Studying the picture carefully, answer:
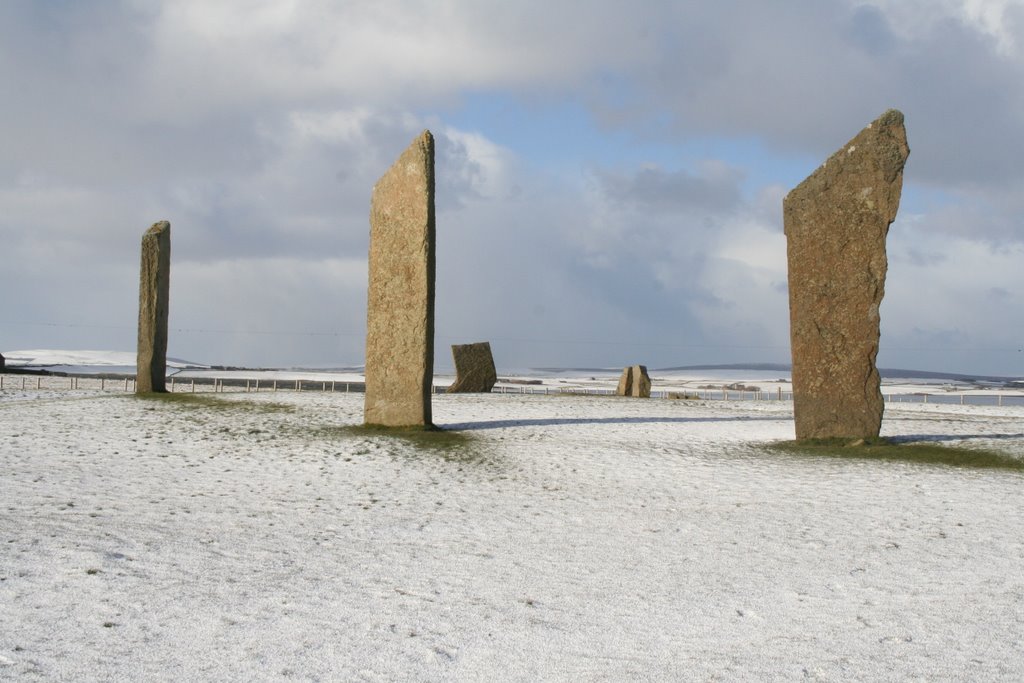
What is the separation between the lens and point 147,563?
778 cm

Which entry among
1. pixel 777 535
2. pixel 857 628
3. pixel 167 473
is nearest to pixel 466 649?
pixel 857 628

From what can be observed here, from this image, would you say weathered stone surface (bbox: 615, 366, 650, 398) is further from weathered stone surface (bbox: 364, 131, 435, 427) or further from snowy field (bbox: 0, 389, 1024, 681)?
weathered stone surface (bbox: 364, 131, 435, 427)

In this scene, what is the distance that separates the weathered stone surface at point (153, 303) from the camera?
23516 millimetres

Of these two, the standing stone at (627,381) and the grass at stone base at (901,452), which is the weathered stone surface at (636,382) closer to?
the standing stone at (627,381)

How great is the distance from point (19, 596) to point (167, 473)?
5415 mm

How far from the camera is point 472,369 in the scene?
3034cm

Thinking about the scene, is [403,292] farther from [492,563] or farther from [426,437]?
[492,563]

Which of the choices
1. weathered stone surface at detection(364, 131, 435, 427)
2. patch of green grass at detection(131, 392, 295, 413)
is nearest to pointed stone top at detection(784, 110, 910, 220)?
weathered stone surface at detection(364, 131, 435, 427)

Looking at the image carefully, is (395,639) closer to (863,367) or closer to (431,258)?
(431,258)

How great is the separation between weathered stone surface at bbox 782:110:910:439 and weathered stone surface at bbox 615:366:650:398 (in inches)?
619

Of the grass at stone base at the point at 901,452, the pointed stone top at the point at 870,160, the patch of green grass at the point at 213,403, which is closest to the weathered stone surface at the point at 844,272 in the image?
the pointed stone top at the point at 870,160

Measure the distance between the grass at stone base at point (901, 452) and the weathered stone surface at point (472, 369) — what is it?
15.2 meters

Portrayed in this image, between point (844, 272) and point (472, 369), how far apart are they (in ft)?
54.9

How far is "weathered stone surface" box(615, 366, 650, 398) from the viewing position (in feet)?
103
